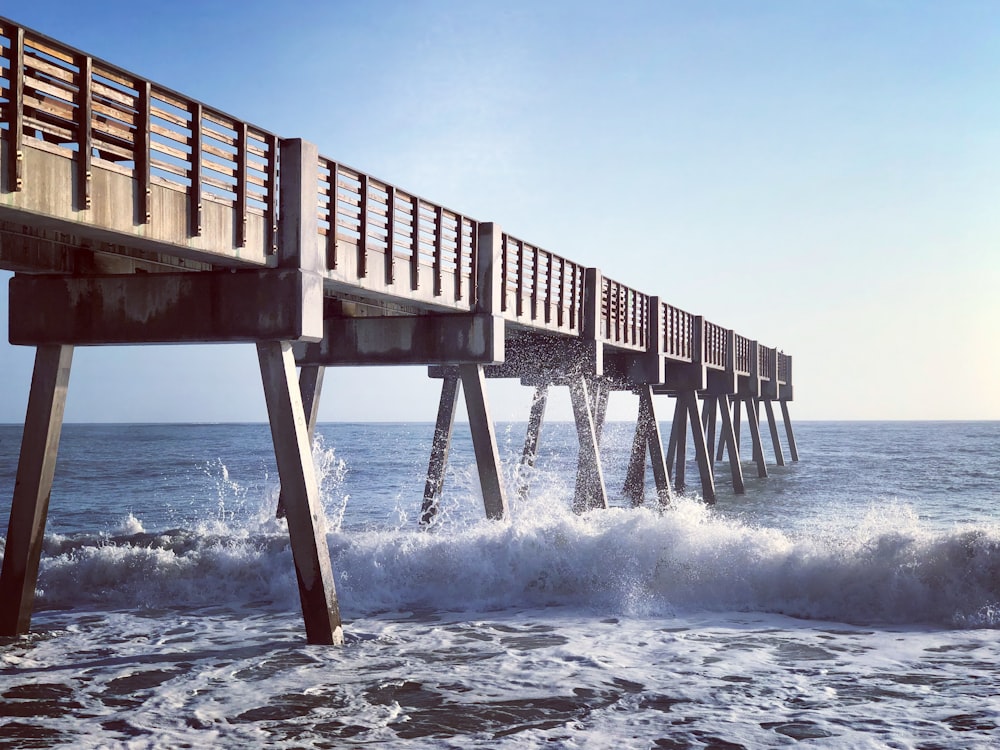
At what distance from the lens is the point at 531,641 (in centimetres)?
1152

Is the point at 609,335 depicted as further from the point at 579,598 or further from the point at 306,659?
the point at 306,659

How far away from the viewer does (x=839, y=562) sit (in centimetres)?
1414

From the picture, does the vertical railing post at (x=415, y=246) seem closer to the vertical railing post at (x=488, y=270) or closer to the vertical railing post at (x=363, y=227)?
the vertical railing post at (x=363, y=227)

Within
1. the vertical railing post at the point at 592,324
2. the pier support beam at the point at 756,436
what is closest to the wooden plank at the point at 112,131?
the vertical railing post at the point at 592,324

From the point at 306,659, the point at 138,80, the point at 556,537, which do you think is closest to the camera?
the point at 138,80

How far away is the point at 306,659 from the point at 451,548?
5024mm

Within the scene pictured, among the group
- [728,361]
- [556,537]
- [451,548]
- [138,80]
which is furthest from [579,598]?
[728,361]

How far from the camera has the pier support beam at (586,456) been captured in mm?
20812

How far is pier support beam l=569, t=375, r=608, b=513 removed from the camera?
20812 mm

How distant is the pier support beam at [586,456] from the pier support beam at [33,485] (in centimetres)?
1164

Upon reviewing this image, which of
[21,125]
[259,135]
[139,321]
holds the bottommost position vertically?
[139,321]

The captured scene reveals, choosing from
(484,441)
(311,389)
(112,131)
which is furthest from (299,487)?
(311,389)

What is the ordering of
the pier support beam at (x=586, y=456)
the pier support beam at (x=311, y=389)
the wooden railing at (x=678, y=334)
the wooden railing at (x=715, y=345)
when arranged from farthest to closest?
the wooden railing at (x=715, y=345), the wooden railing at (x=678, y=334), the pier support beam at (x=586, y=456), the pier support beam at (x=311, y=389)

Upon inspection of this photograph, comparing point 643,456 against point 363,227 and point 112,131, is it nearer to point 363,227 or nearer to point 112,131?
point 363,227
